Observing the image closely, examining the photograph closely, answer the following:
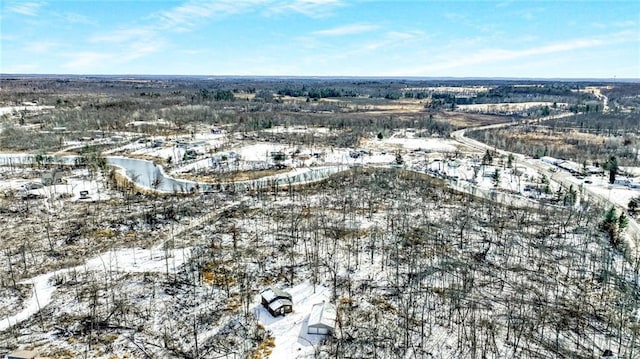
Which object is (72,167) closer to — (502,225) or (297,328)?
(297,328)

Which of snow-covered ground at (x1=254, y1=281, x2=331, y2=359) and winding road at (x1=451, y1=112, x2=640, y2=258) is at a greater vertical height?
winding road at (x1=451, y1=112, x2=640, y2=258)

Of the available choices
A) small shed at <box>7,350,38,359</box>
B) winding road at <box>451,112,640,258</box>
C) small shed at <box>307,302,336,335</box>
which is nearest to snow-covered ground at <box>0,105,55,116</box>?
small shed at <box>7,350,38,359</box>

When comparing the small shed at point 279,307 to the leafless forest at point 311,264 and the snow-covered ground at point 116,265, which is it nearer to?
the leafless forest at point 311,264

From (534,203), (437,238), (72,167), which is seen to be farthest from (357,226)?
(72,167)

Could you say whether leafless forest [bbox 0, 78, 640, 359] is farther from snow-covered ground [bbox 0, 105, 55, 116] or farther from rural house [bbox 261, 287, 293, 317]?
snow-covered ground [bbox 0, 105, 55, 116]

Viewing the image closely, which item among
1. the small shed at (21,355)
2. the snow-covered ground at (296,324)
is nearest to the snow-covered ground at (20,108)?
the small shed at (21,355)

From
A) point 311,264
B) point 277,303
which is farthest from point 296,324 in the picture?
point 311,264
